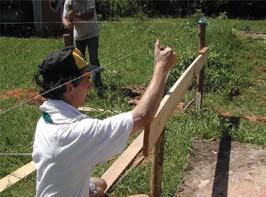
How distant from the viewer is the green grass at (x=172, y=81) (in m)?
5.05

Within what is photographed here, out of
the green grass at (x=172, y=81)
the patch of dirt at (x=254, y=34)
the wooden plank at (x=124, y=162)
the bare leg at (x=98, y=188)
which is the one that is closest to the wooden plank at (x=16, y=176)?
the green grass at (x=172, y=81)

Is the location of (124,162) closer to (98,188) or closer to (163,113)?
(163,113)

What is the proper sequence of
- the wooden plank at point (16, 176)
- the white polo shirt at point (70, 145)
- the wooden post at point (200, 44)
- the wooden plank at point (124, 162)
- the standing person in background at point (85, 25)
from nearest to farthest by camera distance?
the white polo shirt at point (70, 145) → the wooden plank at point (124, 162) → the wooden plank at point (16, 176) → the wooden post at point (200, 44) → the standing person in background at point (85, 25)

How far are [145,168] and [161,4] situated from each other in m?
16.3

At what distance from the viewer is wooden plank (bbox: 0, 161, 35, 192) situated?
455 centimetres

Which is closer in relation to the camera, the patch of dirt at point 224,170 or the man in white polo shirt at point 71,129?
the man in white polo shirt at point 71,129

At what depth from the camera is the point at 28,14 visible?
586 inches

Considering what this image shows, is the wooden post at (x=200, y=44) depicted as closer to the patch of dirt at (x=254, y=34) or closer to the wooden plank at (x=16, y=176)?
the wooden plank at (x=16, y=176)

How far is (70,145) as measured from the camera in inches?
87.8

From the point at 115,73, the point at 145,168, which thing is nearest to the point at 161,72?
the point at 145,168

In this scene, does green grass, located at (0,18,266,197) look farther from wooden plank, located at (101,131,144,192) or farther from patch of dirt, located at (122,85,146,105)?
Result: wooden plank, located at (101,131,144,192)

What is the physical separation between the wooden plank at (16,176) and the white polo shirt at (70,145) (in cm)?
227

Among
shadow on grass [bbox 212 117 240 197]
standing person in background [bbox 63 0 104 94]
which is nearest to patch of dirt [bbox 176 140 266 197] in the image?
shadow on grass [bbox 212 117 240 197]

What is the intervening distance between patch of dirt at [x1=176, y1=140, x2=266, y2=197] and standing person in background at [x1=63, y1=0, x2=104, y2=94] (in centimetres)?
240
